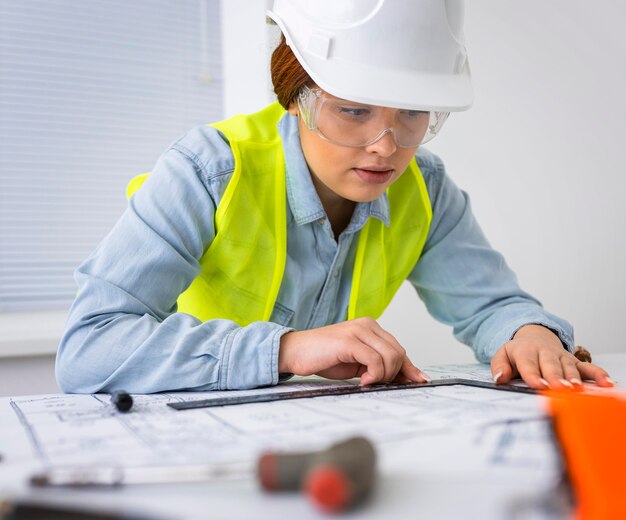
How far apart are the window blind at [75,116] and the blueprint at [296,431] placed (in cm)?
147

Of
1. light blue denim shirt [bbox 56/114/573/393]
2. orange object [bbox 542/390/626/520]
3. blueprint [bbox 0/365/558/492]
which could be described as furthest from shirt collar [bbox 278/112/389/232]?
orange object [bbox 542/390/626/520]

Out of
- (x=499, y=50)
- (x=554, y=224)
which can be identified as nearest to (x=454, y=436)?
(x=554, y=224)

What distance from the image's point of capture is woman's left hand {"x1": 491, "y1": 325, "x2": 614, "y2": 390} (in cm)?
93

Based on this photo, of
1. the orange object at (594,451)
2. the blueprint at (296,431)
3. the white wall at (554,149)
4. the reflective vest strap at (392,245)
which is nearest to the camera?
the orange object at (594,451)

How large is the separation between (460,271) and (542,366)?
Answer: 16.3 inches

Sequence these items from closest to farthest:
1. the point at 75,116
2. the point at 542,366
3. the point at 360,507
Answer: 1. the point at 360,507
2. the point at 542,366
3. the point at 75,116

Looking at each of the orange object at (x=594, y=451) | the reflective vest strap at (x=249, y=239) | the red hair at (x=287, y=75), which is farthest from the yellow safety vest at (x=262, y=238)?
the orange object at (x=594, y=451)

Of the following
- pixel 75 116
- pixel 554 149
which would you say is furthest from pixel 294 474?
pixel 75 116

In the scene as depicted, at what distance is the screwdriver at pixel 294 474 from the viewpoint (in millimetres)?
381

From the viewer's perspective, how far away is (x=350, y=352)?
0.90m

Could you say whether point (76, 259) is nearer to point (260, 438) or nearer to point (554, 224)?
point (554, 224)

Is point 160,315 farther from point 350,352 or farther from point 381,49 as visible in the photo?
point 381,49

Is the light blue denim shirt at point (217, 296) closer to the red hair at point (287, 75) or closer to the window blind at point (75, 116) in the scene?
the red hair at point (287, 75)

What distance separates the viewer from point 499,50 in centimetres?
201
